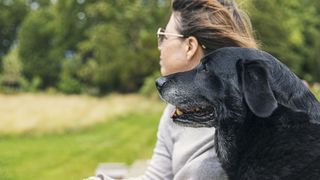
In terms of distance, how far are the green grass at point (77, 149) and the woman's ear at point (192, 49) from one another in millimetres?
4875

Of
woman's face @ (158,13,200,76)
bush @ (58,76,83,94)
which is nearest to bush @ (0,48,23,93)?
bush @ (58,76,83,94)

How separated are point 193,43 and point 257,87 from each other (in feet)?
1.81

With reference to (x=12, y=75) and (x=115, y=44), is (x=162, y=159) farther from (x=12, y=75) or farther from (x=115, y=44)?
(x=12, y=75)

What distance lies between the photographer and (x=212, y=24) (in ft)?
8.81

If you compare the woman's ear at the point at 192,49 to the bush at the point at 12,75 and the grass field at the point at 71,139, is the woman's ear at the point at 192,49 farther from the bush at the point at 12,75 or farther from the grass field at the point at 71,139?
the bush at the point at 12,75

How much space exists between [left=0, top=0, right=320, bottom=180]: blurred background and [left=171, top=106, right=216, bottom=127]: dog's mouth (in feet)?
2.74

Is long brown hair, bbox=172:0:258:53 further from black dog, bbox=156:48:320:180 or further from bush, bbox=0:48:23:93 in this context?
bush, bbox=0:48:23:93

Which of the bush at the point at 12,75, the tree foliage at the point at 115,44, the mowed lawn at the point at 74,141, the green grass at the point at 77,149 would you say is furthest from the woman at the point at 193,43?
the bush at the point at 12,75

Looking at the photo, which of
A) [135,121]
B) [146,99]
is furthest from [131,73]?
[135,121]

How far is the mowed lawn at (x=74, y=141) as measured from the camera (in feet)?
28.9

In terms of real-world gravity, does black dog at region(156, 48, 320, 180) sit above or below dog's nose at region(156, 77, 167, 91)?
below

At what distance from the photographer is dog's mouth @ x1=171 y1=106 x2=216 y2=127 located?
2.44 metres

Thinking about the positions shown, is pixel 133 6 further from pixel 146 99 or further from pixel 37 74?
pixel 37 74

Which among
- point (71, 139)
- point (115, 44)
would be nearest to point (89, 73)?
point (115, 44)
